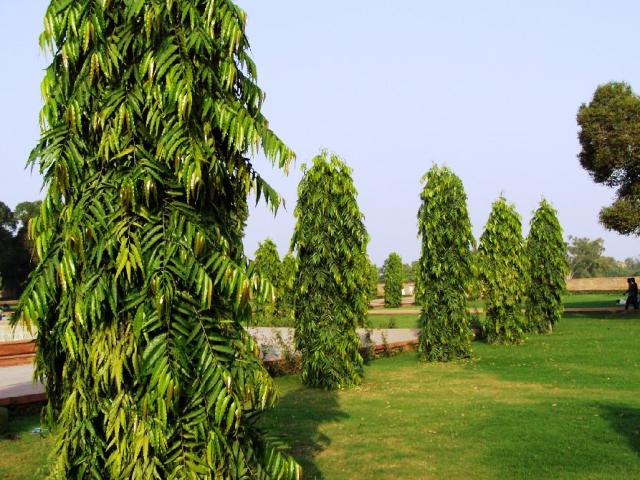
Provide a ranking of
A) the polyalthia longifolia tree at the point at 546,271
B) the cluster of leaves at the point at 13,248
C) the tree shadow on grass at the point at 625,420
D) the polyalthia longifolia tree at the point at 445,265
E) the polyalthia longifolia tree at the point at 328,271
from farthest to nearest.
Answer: the cluster of leaves at the point at 13,248
the polyalthia longifolia tree at the point at 546,271
the polyalthia longifolia tree at the point at 445,265
the polyalthia longifolia tree at the point at 328,271
the tree shadow on grass at the point at 625,420

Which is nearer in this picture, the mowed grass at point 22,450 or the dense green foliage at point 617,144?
the mowed grass at point 22,450

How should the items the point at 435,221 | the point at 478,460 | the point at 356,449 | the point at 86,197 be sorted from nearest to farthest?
the point at 86,197 < the point at 478,460 < the point at 356,449 < the point at 435,221

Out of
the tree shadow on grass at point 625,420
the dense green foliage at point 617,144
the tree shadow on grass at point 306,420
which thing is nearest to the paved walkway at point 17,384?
the tree shadow on grass at point 306,420

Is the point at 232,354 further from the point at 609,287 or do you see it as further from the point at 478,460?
the point at 609,287

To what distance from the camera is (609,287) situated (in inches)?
2436

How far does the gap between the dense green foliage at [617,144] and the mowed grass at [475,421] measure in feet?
43.2

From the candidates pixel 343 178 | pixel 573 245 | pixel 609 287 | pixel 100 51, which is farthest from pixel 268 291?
pixel 573 245

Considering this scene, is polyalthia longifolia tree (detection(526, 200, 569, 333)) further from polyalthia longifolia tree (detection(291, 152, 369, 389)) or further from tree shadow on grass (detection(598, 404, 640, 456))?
tree shadow on grass (detection(598, 404, 640, 456))

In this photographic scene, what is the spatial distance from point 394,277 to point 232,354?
42.5 meters

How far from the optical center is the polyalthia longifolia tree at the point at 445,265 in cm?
1575

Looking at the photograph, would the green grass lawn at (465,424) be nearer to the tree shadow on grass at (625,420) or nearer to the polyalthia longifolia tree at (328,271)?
the tree shadow on grass at (625,420)

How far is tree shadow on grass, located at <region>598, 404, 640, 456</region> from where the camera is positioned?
25.6 feet

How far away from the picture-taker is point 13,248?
56.2 meters

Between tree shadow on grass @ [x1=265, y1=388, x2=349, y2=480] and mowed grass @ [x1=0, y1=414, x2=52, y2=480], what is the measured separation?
120 inches
